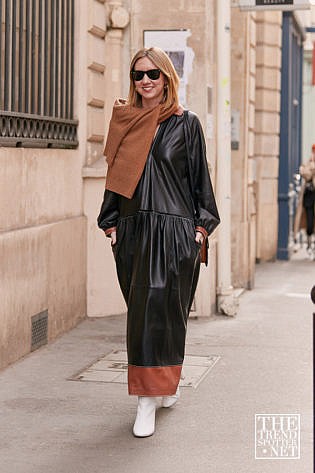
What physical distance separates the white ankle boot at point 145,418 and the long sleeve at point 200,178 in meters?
0.97

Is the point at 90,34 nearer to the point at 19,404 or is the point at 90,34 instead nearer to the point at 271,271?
the point at 19,404

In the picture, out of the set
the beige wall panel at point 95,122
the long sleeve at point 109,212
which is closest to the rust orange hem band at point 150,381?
the long sleeve at point 109,212

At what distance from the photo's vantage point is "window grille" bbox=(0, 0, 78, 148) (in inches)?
310

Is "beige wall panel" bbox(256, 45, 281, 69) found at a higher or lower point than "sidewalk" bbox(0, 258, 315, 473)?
higher

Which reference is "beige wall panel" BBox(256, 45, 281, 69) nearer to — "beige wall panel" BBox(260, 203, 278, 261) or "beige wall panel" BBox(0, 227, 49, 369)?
"beige wall panel" BBox(260, 203, 278, 261)

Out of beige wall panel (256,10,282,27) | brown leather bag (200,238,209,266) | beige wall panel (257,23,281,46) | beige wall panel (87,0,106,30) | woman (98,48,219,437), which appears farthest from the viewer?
beige wall panel (257,23,281,46)

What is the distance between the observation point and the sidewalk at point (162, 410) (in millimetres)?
5375

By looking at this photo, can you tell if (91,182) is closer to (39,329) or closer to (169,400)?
(39,329)

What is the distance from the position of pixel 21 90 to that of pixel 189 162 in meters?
2.54

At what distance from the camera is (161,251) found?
5961mm

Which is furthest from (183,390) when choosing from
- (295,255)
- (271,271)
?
(295,255)

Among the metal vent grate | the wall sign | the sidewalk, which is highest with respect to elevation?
the wall sign

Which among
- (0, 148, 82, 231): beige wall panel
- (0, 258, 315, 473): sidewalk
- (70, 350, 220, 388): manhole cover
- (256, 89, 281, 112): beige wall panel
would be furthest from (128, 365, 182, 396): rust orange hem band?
(256, 89, 281, 112): beige wall panel

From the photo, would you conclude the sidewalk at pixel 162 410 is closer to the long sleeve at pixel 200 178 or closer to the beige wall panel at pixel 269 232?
the long sleeve at pixel 200 178
